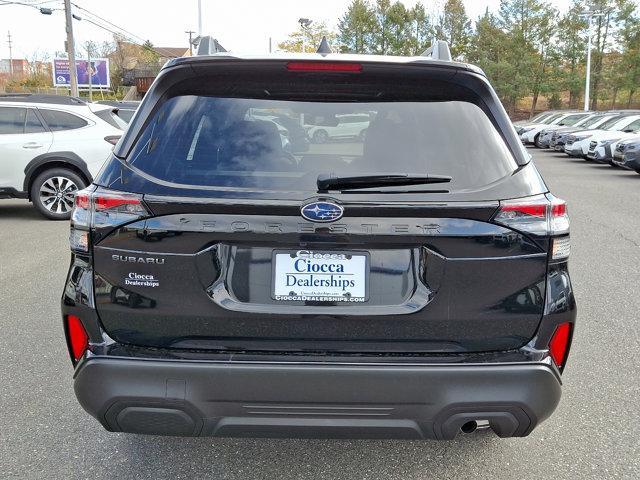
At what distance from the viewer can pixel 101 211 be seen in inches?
94.3

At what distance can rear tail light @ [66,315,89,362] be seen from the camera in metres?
2.46

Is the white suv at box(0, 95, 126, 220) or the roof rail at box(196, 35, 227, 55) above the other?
the roof rail at box(196, 35, 227, 55)

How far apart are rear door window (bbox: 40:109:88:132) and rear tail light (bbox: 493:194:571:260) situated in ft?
29.7

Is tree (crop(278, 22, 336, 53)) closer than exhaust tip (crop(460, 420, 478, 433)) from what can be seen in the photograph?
No

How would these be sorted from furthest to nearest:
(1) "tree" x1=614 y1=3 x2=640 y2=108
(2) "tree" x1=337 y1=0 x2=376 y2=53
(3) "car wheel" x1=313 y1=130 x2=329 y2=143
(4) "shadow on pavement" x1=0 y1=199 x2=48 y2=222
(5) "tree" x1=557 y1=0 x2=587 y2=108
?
(2) "tree" x1=337 y1=0 x2=376 y2=53, (5) "tree" x1=557 y1=0 x2=587 y2=108, (1) "tree" x1=614 y1=3 x2=640 y2=108, (4) "shadow on pavement" x1=0 y1=199 x2=48 y2=222, (3) "car wheel" x1=313 y1=130 x2=329 y2=143

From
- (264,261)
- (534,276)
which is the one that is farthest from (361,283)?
(534,276)

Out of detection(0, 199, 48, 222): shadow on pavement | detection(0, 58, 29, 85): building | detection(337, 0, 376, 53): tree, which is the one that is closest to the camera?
detection(0, 199, 48, 222): shadow on pavement

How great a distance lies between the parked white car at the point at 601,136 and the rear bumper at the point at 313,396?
1851cm

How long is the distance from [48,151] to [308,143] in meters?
8.30

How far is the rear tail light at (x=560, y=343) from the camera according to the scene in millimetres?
2449

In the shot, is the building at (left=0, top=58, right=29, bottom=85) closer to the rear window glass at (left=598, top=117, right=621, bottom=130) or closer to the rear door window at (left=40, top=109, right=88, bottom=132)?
the rear window glass at (left=598, top=117, right=621, bottom=130)

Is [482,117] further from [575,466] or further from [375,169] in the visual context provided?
[575,466]

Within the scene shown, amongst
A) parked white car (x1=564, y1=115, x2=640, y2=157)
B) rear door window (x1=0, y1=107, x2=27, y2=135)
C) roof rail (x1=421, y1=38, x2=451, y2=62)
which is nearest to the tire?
rear door window (x1=0, y1=107, x2=27, y2=135)

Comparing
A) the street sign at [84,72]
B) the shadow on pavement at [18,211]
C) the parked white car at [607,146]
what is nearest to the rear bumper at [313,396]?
the shadow on pavement at [18,211]
